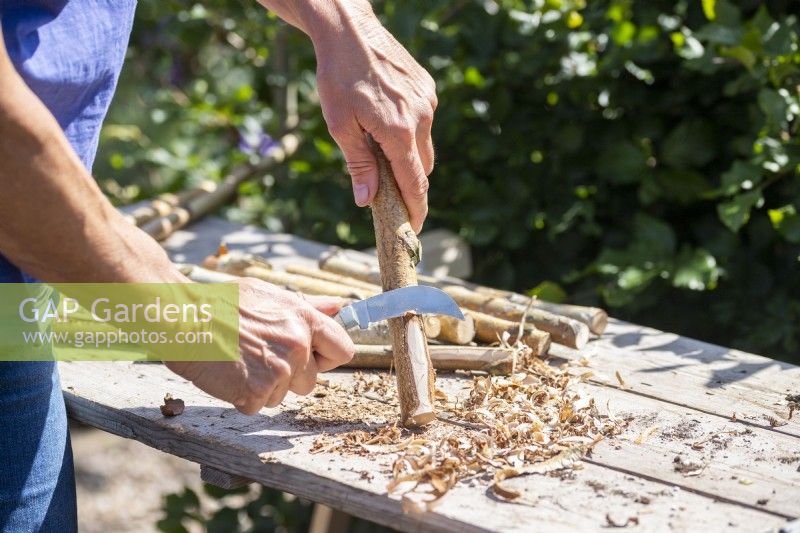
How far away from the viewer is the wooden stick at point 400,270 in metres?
1.77

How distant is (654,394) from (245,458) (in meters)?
0.82

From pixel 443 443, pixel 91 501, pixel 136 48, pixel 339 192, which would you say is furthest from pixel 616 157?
pixel 91 501

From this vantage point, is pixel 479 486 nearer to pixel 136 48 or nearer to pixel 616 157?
pixel 616 157

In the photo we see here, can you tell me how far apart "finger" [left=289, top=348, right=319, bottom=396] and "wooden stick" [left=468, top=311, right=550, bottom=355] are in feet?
1.85

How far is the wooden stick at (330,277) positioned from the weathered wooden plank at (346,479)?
56 cm

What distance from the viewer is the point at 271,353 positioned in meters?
1.60

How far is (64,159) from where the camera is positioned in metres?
1.36

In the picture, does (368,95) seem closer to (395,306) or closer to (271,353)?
(395,306)

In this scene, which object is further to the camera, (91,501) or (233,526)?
(91,501)

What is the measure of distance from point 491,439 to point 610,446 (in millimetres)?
211

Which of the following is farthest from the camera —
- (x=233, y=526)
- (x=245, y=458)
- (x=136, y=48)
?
(x=136, y=48)

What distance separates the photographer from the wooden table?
58.0 inches

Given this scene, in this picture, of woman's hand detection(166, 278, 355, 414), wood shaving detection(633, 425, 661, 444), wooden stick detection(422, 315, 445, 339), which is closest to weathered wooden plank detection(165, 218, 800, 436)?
wood shaving detection(633, 425, 661, 444)

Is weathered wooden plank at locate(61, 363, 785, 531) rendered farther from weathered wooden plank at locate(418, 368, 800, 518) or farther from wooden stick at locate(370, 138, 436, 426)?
wooden stick at locate(370, 138, 436, 426)
